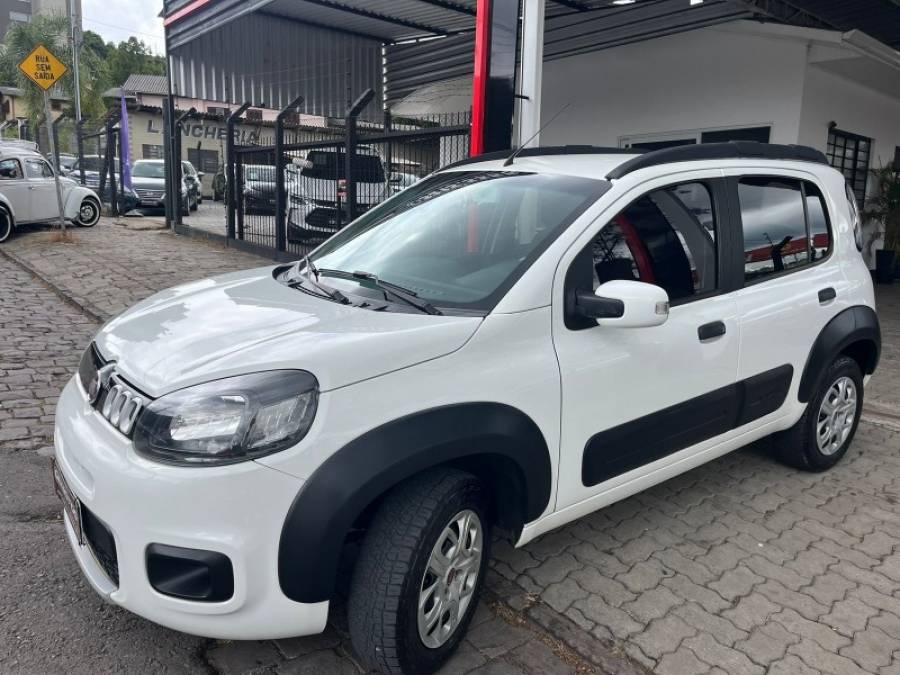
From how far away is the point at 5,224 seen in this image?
1315 cm

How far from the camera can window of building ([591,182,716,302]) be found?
297 cm

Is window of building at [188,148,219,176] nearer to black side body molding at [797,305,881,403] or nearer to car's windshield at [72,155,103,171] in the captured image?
car's windshield at [72,155,103,171]

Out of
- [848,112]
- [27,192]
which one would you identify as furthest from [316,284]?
[27,192]

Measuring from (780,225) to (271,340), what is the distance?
9.04 ft

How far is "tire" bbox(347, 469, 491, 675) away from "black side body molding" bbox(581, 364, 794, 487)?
0.65 meters

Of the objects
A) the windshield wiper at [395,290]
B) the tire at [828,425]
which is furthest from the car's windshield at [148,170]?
the tire at [828,425]

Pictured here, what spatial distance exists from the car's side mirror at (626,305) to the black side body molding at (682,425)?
19.0 inches

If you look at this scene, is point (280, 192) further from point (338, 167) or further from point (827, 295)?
point (827, 295)

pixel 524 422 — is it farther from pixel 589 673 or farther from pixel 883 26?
pixel 883 26

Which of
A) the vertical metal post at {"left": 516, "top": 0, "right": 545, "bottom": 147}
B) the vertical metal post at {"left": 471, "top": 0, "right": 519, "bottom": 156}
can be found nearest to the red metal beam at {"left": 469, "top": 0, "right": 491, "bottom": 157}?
the vertical metal post at {"left": 471, "top": 0, "right": 519, "bottom": 156}

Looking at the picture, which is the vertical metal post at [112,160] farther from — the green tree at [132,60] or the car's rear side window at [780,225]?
the green tree at [132,60]

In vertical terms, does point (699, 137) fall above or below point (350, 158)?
above

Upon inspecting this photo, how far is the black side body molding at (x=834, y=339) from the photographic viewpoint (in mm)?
3928

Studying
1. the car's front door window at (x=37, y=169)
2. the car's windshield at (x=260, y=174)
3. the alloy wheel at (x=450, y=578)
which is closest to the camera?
the alloy wheel at (x=450, y=578)
